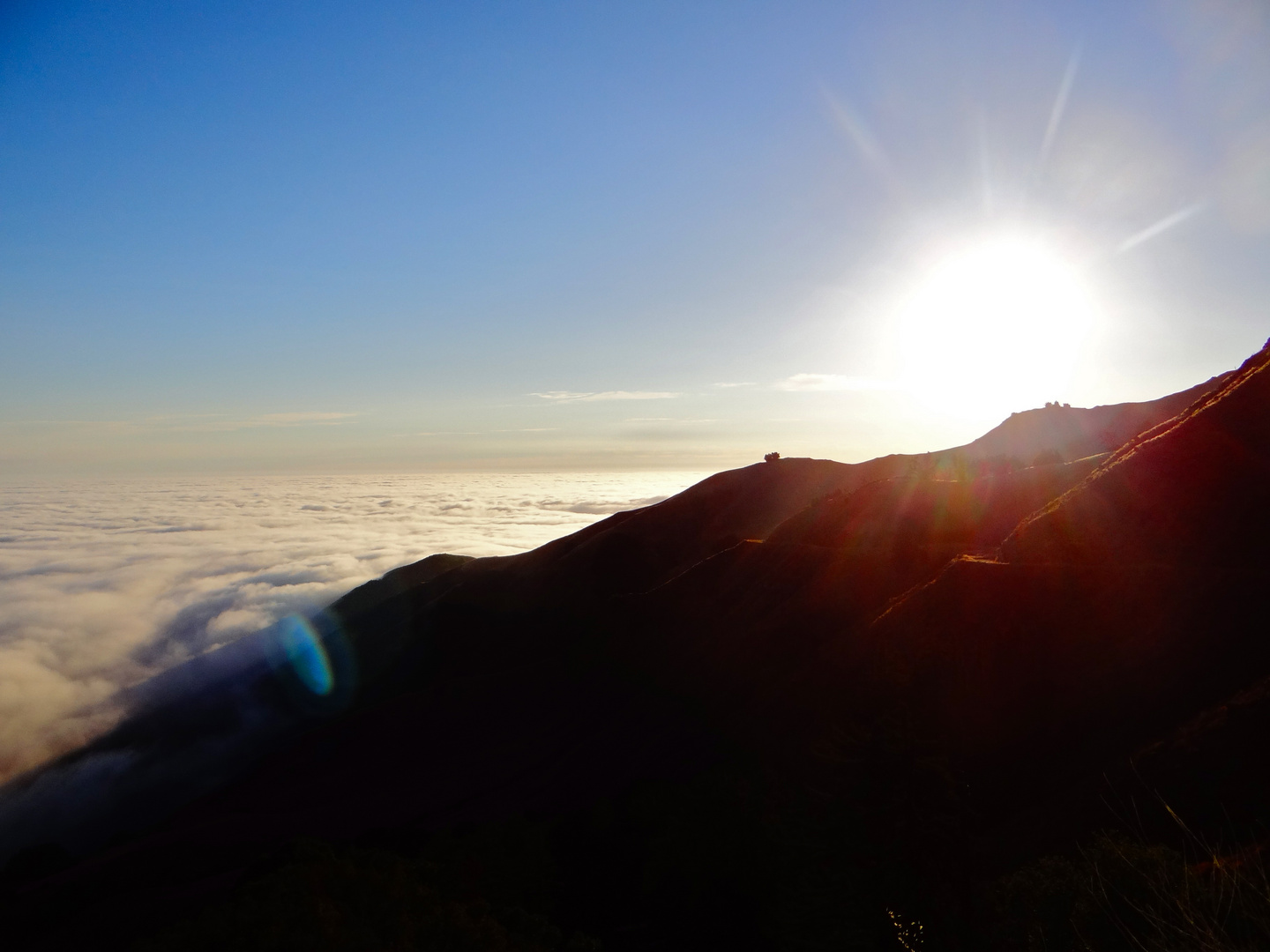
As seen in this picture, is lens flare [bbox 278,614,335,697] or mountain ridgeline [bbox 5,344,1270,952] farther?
lens flare [bbox 278,614,335,697]

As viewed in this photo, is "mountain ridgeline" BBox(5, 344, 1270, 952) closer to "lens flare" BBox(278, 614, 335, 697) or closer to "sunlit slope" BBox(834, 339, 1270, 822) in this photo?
"sunlit slope" BBox(834, 339, 1270, 822)

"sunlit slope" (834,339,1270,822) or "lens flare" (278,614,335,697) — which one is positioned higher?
"sunlit slope" (834,339,1270,822)

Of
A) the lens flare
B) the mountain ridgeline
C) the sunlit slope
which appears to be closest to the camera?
the mountain ridgeline

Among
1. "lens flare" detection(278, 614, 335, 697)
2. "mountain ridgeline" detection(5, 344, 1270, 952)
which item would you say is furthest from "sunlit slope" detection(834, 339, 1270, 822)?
"lens flare" detection(278, 614, 335, 697)

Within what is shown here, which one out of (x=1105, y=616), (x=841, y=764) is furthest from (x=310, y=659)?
(x=1105, y=616)

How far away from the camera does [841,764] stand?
821 inches

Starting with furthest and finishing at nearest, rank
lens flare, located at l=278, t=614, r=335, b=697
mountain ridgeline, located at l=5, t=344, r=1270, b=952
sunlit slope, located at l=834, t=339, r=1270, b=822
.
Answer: lens flare, located at l=278, t=614, r=335, b=697
sunlit slope, located at l=834, t=339, r=1270, b=822
mountain ridgeline, located at l=5, t=344, r=1270, b=952

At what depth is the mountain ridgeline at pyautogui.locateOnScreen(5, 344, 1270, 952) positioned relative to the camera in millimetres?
17250

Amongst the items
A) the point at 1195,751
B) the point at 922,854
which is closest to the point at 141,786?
the point at 922,854

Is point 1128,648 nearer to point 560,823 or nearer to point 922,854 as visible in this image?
point 922,854

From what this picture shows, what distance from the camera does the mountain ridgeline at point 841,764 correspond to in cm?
1725

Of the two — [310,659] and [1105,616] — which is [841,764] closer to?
[1105,616]

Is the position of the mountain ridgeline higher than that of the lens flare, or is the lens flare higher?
the mountain ridgeline

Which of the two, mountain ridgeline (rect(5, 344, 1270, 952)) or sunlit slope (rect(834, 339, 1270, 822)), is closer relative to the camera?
mountain ridgeline (rect(5, 344, 1270, 952))
